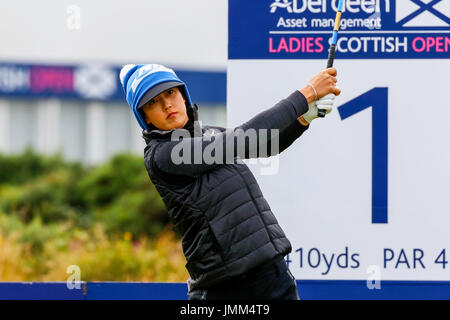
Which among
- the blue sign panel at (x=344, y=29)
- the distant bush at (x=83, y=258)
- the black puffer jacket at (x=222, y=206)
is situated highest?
the blue sign panel at (x=344, y=29)

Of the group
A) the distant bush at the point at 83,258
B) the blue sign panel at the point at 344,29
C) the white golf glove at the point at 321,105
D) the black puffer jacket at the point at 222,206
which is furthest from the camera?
the distant bush at the point at 83,258

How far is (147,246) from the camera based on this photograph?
27.3 ft

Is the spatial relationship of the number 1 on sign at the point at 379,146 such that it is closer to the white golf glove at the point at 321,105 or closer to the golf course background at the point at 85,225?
the white golf glove at the point at 321,105

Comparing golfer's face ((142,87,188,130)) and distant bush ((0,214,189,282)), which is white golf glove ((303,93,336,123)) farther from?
distant bush ((0,214,189,282))

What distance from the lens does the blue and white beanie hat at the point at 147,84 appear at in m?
3.47

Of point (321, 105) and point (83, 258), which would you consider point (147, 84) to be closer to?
point (321, 105)

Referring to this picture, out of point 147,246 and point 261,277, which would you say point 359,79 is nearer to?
point 261,277

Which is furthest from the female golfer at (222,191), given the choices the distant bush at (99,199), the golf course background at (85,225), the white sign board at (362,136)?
the distant bush at (99,199)

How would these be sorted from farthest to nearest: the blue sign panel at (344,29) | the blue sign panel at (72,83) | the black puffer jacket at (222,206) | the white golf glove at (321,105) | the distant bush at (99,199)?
A: the blue sign panel at (72,83) < the distant bush at (99,199) < the blue sign panel at (344,29) < the white golf glove at (321,105) < the black puffer jacket at (222,206)

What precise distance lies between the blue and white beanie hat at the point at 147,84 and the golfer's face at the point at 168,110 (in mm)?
42

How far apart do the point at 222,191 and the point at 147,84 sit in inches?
23.0

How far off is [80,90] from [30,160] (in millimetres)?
9321
